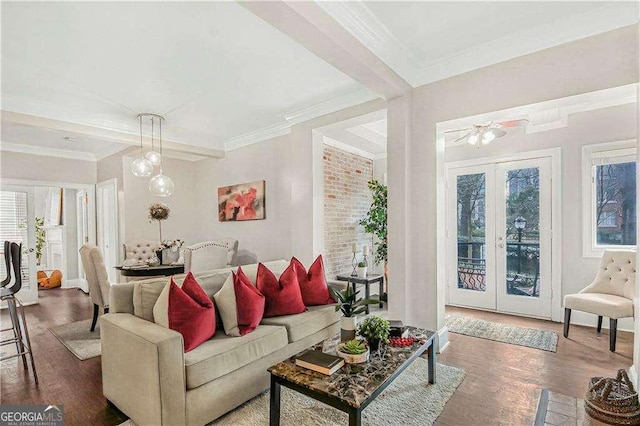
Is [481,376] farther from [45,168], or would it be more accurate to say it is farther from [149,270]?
[45,168]

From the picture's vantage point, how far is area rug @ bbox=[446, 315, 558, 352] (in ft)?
10.8

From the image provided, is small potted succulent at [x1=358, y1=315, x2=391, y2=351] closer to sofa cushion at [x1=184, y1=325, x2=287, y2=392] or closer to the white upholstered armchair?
sofa cushion at [x1=184, y1=325, x2=287, y2=392]

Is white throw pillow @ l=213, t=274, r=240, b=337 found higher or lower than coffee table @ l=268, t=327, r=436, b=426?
higher

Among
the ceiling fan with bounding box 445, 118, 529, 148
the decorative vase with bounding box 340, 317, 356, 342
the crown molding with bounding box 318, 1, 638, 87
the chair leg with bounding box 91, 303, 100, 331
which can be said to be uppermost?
the crown molding with bounding box 318, 1, 638, 87

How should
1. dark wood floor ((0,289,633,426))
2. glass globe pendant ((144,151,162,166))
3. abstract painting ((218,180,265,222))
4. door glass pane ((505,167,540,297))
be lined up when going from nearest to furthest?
dark wood floor ((0,289,633,426)) → glass globe pendant ((144,151,162,166)) → door glass pane ((505,167,540,297)) → abstract painting ((218,180,265,222))

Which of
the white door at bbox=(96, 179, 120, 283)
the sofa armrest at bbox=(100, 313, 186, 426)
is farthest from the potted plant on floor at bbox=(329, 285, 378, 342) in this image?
the white door at bbox=(96, 179, 120, 283)

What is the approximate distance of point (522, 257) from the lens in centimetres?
425

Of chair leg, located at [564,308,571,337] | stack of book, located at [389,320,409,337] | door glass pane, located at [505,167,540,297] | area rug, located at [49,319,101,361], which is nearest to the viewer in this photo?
stack of book, located at [389,320,409,337]

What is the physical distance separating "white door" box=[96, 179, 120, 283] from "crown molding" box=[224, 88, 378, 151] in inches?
86.2

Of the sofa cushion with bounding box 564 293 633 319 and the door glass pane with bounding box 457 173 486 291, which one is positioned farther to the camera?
the door glass pane with bounding box 457 173 486 291

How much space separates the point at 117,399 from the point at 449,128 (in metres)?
3.46

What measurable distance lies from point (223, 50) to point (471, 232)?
12.9 feet

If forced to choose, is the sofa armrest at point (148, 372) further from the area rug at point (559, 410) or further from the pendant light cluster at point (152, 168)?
the pendant light cluster at point (152, 168)

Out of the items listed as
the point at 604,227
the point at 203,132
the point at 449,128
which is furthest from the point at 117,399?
the point at 604,227
